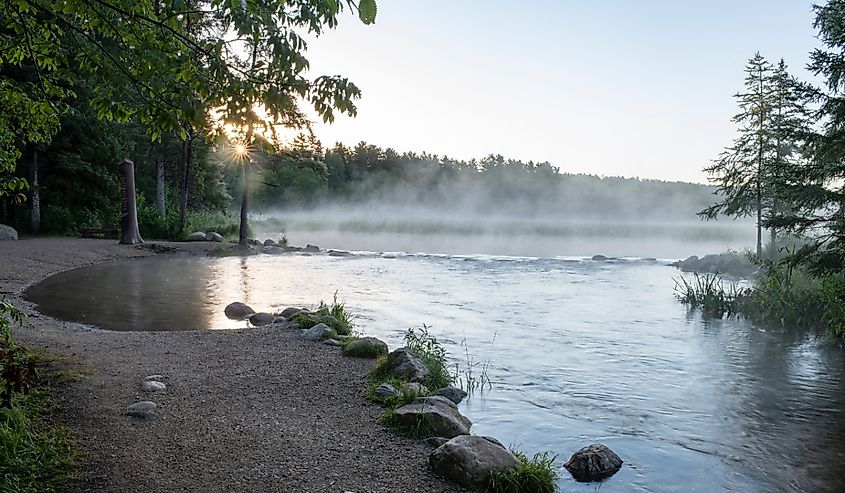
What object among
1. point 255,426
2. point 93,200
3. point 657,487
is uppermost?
point 93,200

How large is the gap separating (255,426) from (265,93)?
11.1ft

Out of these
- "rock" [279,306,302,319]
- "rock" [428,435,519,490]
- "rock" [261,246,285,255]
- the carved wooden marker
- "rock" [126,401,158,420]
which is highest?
the carved wooden marker

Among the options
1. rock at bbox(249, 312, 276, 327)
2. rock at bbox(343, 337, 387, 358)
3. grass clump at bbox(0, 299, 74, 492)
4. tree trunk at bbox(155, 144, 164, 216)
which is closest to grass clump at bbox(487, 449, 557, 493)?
grass clump at bbox(0, 299, 74, 492)

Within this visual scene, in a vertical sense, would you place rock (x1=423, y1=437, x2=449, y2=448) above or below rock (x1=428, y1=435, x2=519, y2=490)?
below

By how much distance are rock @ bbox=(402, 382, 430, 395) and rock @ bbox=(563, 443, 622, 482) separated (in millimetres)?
1825

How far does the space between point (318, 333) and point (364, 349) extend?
4.62 ft

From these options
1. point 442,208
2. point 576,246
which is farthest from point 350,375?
point 442,208

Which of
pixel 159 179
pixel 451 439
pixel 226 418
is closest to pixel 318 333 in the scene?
pixel 226 418

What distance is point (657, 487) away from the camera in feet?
20.5

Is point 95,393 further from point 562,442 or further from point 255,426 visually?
point 562,442

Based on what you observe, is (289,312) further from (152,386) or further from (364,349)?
(152,386)

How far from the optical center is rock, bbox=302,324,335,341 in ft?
34.8

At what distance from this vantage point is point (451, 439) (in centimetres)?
584

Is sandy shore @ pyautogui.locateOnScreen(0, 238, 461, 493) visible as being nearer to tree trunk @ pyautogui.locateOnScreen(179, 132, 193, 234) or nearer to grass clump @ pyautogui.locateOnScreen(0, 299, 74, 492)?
grass clump @ pyautogui.locateOnScreen(0, 299, 74, 492)
